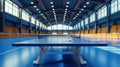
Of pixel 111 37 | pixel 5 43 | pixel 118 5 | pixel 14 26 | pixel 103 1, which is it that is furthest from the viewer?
pixel 14 26

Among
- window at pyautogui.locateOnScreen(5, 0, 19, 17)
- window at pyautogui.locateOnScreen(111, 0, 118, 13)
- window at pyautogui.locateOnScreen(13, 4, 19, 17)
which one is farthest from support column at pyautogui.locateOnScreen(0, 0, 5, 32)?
window at pyautogui.locateOnScreen(111, 0, 118, 13)

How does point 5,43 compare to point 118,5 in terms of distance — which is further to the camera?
point 118,5

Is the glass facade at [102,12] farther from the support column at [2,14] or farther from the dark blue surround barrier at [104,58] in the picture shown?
the dark blue surround barrier at [104,58]

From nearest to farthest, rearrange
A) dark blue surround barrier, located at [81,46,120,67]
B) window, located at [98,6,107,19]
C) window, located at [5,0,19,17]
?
dark blue surround barrier, located at [81,46,120,67], window, located at [5,0,19,17], window, located at [98,6,107,19]

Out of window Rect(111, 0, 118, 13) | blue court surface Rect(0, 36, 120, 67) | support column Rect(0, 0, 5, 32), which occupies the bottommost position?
blue court surface Rect(0, 36, 120, 67)

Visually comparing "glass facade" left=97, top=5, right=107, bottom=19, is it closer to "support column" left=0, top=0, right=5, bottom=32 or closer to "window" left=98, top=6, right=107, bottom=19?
"window" left=98, top=6, right=107, bottom=19

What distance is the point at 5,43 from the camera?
12922mm

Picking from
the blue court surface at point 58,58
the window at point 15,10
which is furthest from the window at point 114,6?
the blue court surface at point 58,58

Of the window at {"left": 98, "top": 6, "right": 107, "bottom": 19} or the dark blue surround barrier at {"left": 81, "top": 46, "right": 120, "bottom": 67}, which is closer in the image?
the dark blue surround barrier at {"left": 81, "top": 46, "right": 120, "bottom": 67}

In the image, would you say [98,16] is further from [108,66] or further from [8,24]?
[108,66]

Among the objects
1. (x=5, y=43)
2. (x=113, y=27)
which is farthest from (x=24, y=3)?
(x=5, y=43)

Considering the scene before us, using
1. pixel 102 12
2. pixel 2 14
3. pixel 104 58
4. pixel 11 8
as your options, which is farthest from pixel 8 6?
pixel 104 58

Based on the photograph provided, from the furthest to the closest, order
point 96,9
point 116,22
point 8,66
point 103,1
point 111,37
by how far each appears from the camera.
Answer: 1. point 96,9
2. point 103,1
3. point 116,22
4. point 111,37
5. point 8,66

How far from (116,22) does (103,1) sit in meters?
5.24
